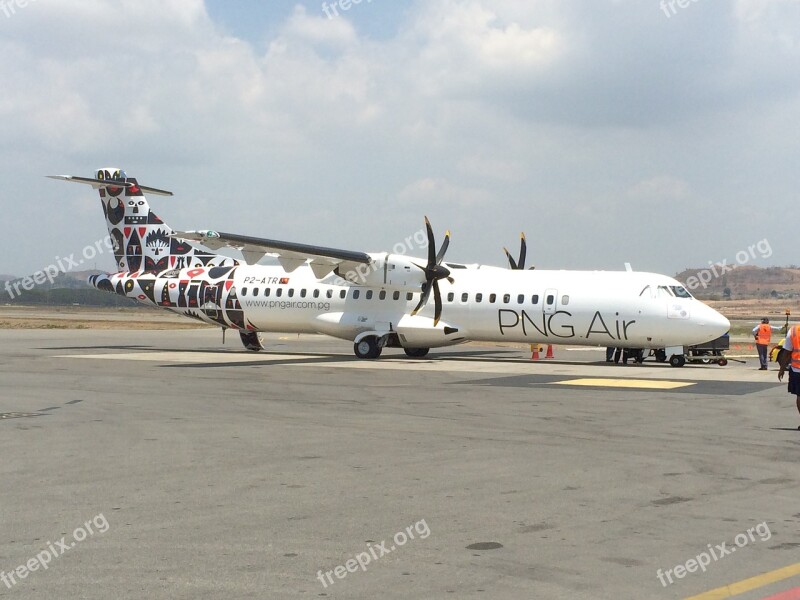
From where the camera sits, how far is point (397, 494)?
909 cm

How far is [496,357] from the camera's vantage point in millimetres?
33906

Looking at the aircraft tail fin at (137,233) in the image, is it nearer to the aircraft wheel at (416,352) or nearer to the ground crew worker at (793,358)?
→ the aircraft wheel at (416,352)

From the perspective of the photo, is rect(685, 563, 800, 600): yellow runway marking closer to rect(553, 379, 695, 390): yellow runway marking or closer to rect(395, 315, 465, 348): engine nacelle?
rect(553, 379, 695, 390): yellow runway marking

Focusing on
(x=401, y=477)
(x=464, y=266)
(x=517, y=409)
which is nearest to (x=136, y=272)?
(x=464, y=266)

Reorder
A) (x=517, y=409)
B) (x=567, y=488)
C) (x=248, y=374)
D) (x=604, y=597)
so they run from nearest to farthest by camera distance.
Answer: (x=604, y=597) → (x=567, y=488) → (x=517, y=409) → (x=248, y=374)

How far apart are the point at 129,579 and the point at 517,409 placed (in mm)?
11176

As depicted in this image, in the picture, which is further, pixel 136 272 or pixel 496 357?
pixel 136 272

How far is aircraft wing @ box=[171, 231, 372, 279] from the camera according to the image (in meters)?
28.7

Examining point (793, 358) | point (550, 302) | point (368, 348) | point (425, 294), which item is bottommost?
point (368, 348)

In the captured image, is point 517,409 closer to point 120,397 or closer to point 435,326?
point 120,397

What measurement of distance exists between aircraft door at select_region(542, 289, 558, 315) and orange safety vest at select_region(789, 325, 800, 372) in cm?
1441

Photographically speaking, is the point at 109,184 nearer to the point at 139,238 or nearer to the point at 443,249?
the point at 139,238

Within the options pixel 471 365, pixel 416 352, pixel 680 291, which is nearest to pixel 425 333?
pixel 471 365

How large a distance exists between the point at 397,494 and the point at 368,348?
2236 cm
